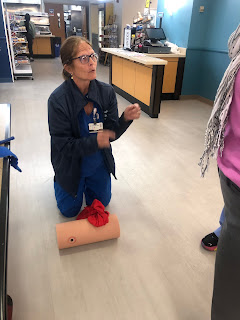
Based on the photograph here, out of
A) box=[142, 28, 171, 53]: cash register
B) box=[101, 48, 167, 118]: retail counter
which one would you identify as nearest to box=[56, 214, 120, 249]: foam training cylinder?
box=[101, 48, 167, 118]: retail counter

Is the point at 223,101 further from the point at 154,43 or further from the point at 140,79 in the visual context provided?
the point at 154,43

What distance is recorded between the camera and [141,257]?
1.67m

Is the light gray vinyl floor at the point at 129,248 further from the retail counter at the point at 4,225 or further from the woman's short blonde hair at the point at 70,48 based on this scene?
the woman's short blonde hair at the point at 70,48

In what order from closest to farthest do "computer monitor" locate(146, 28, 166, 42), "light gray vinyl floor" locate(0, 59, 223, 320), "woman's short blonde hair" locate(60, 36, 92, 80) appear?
"light gray vinyl floor" locate(0, 59, 223, 320)
"woman's short blonde hair" locate(60, 36, 92, 80)
"computer monitor" locate(146, 28, 166, 42)

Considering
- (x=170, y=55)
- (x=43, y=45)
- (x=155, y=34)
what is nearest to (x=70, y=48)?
(x=170, y=55)

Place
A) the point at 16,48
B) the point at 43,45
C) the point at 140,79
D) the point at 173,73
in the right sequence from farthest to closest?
the point at 43,45, the point at 16,48, the point at 173,73, the point at 140,79

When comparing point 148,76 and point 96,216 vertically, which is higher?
point 148,76

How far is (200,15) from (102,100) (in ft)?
13.1

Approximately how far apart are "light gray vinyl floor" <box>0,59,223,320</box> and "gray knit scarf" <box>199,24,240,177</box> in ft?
2.90

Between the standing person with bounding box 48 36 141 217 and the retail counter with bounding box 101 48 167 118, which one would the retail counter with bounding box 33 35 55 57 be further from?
the standing person with bounding box 48 36 141 217

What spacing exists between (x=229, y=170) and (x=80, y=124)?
105cm

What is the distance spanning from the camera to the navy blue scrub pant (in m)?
1.92

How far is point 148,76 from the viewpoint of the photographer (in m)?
4.10

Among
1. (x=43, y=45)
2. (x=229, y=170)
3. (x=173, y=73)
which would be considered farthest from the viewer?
(x=43, y=45)
